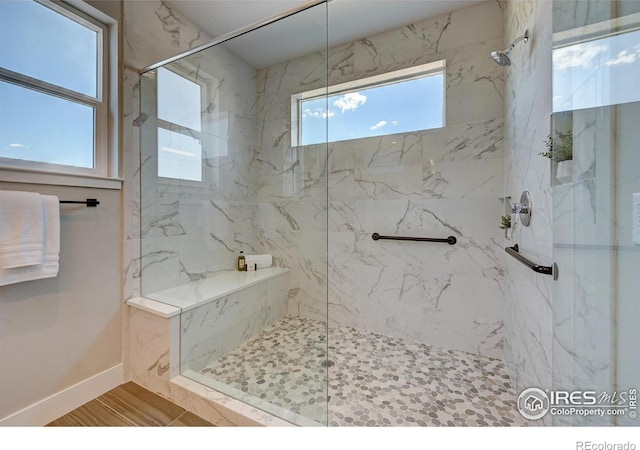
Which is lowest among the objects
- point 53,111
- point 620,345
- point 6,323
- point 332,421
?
point 332,421

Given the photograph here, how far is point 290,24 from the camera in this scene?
1.66 m

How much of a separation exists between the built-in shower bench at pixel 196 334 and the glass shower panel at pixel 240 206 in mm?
12

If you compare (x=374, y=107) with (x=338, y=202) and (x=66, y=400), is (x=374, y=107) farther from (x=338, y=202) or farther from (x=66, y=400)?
(x=66, y=400)

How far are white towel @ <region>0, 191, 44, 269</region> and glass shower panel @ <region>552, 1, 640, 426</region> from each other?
2.26 m

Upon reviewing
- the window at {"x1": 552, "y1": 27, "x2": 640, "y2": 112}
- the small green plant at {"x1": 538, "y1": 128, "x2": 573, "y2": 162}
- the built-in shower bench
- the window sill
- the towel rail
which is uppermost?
the window at {"x1": 552, "y1": 27, "x2": 640, "y2": 112}

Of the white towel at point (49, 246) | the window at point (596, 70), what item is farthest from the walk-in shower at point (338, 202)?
the window at point (596, 70)

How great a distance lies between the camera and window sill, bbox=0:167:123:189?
1236 mm

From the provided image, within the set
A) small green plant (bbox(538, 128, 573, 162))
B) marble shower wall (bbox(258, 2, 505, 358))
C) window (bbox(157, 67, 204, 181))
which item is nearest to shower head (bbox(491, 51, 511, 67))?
marble shower wall (bbox(258, 2, 505, 358))

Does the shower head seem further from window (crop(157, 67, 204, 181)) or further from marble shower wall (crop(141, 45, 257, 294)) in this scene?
window (crop(157, 67, 204, 181))

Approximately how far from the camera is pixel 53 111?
Answer: 146 centimetres

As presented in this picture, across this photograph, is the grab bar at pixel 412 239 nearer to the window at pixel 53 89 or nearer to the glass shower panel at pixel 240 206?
the glass shower panel at pixel 240 206

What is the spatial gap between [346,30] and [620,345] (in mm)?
2559
